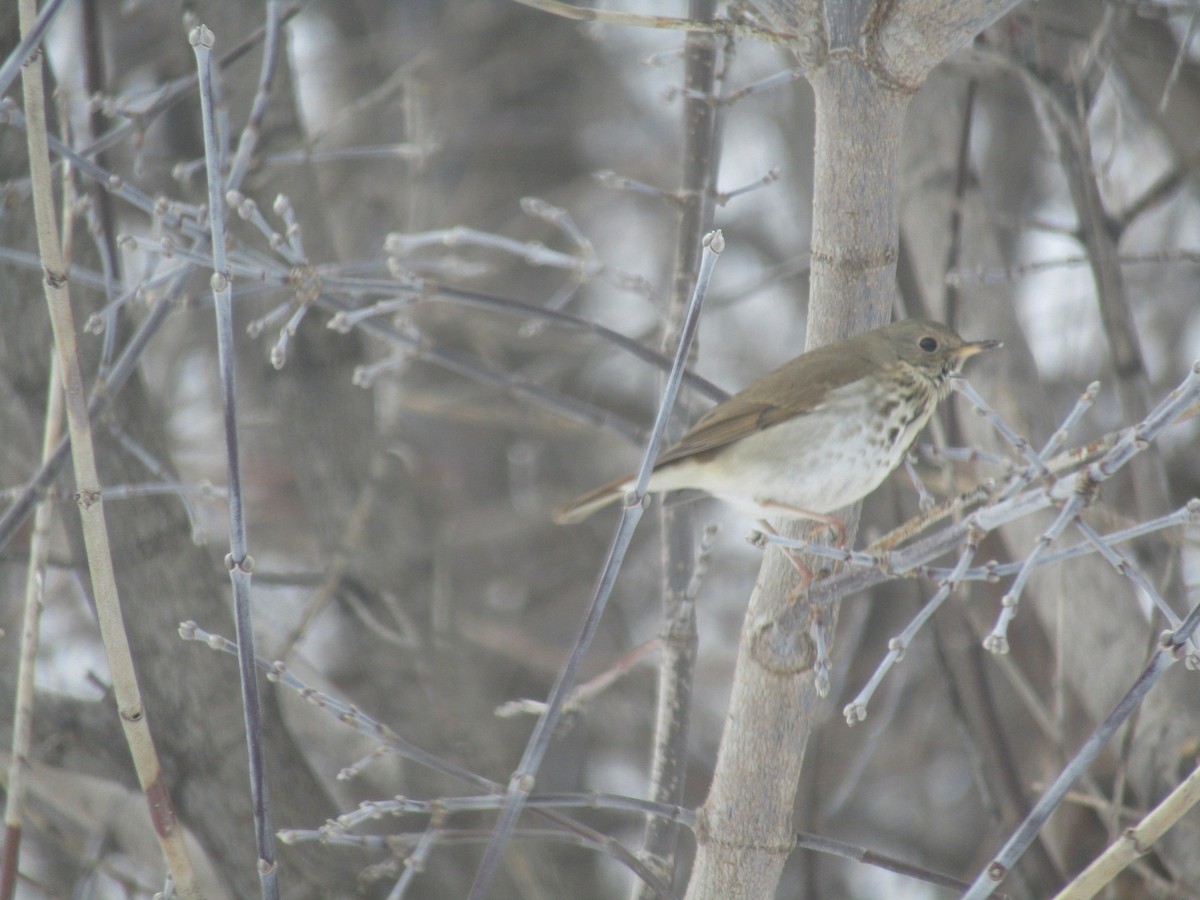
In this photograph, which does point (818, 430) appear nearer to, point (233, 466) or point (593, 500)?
point (593, 500)

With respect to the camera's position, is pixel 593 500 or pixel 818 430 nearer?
pixel 818 430

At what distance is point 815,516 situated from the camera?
251cm

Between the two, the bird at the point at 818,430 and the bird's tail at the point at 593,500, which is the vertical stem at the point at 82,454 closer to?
the bird at the point at 818,430

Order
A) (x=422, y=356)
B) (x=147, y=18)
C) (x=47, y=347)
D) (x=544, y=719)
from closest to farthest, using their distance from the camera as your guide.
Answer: (x=544, y=719)
(x=422, y=356)
(x=47, y=347)
(x=147, y=18)

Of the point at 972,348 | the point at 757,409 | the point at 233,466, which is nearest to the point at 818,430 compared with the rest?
the point at 757,409

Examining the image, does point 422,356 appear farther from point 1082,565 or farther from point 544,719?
point 1082,565

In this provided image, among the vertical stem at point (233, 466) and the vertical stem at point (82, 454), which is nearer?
the vertical stem at point (233, 466)

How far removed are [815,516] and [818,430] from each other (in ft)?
1.06

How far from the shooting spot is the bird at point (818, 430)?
2.60m

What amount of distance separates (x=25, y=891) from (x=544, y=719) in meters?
3.73

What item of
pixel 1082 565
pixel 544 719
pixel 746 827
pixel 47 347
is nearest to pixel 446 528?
pixel 47 347

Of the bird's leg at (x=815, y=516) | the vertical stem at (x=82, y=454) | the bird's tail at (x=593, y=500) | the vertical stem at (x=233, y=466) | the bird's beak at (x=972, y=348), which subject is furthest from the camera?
the bird's tail at (x=593, y=500)

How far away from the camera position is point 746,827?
83.4 inches

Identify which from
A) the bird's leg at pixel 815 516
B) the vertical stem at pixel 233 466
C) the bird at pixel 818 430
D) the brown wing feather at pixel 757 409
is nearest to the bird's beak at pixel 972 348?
the bird at pixel 818 430
